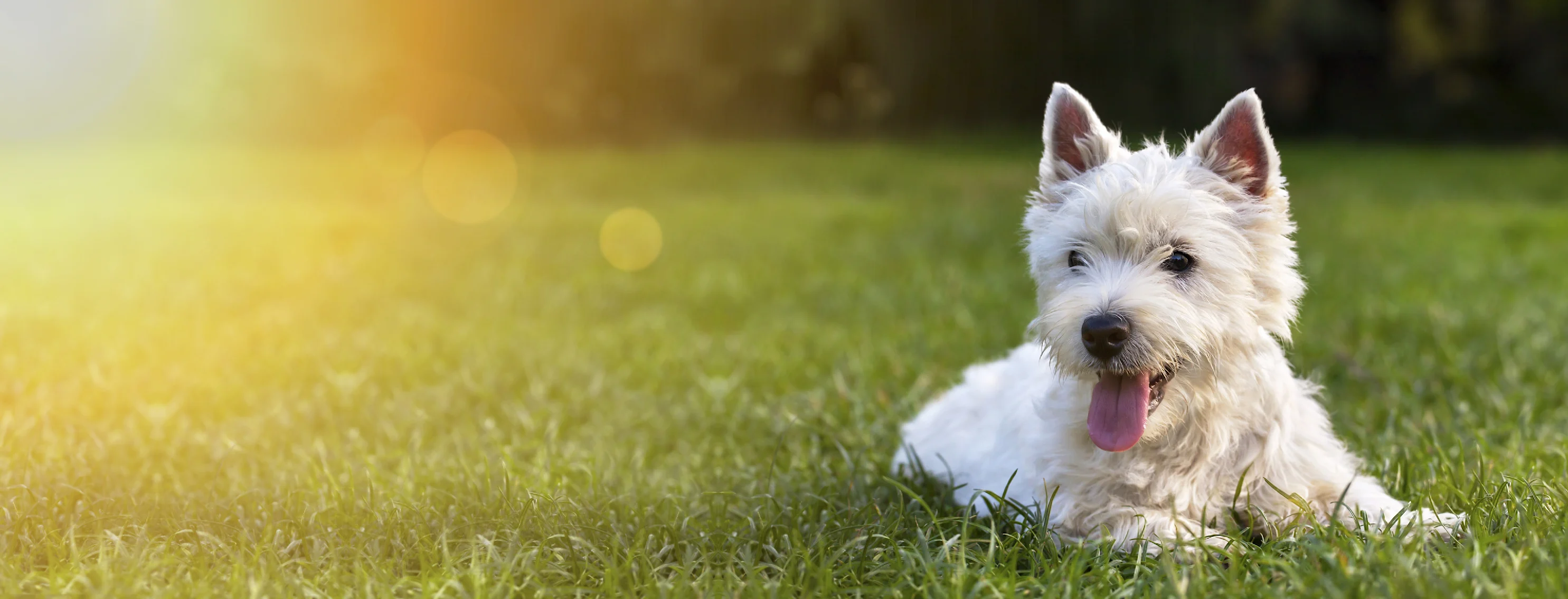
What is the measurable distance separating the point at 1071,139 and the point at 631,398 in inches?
132

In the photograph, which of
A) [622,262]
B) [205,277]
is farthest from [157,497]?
[622,262]

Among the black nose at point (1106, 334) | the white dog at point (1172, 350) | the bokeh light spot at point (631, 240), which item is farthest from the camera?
the bokeh light spot at point (631, 240)

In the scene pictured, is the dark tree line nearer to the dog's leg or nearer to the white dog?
the white dog

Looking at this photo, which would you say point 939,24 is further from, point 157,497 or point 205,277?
point 157,497

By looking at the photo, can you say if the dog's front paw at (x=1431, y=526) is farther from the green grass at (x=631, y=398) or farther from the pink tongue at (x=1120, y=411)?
the pink tongue at (x=1120, y=411)

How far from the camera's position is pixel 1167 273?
3443 mm

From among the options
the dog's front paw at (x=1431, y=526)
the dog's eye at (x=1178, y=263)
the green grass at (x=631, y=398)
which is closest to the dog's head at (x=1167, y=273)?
the dog's eye at (x=1178, y=263)

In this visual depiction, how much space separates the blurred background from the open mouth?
19.3 m

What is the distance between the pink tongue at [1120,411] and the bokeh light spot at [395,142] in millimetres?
19648

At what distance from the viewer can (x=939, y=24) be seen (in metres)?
25.0

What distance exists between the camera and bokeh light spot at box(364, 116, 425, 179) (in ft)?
72.5

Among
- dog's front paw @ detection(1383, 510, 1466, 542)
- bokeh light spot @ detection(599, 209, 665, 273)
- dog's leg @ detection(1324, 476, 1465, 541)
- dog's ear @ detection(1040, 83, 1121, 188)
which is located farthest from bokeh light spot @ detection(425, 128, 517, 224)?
dog's front paw @ detection(1383, 510, 1466, 542)

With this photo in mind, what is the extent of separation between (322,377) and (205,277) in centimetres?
414

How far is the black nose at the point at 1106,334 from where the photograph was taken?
10.8 ft
